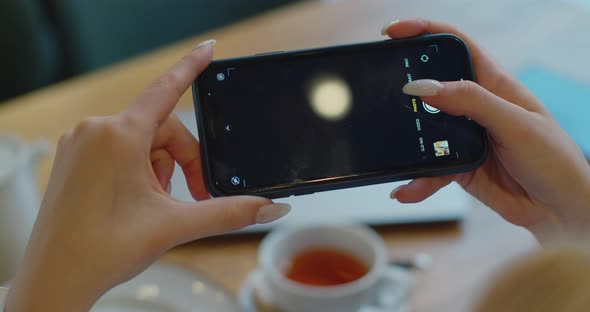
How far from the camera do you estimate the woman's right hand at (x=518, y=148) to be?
431 mm

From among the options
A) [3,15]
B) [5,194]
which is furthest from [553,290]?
[3,15]

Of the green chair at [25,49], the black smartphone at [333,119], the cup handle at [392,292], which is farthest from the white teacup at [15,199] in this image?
the green chair at [25,49]

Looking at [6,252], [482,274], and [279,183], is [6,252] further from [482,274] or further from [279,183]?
[482,274]

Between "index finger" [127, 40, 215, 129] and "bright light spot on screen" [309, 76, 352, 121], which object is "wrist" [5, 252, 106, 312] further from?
"bright light spot on screen" [309, 76, 352, 121]

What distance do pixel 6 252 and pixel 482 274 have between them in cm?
45

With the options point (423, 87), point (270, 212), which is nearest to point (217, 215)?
point (270, 212)

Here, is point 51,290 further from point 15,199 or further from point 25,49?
point 25,49

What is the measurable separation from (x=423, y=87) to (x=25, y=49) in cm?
91

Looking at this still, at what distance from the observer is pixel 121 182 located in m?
0.37

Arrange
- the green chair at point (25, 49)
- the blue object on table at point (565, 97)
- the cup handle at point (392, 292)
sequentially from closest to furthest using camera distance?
the cup handle at point (392, 292), the blue object on table at point (565, 97), the green chair at point (25, 49)

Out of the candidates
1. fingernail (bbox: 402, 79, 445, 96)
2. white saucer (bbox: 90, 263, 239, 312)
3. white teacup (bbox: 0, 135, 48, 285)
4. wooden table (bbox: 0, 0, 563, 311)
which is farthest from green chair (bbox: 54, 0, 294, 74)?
fingernail (bbox: 402, 79, 445, 96)

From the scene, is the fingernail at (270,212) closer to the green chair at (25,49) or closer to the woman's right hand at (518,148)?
the woman's right hand at (518,148)

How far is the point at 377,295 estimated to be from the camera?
564 mm

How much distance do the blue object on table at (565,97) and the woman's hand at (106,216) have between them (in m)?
0.46
